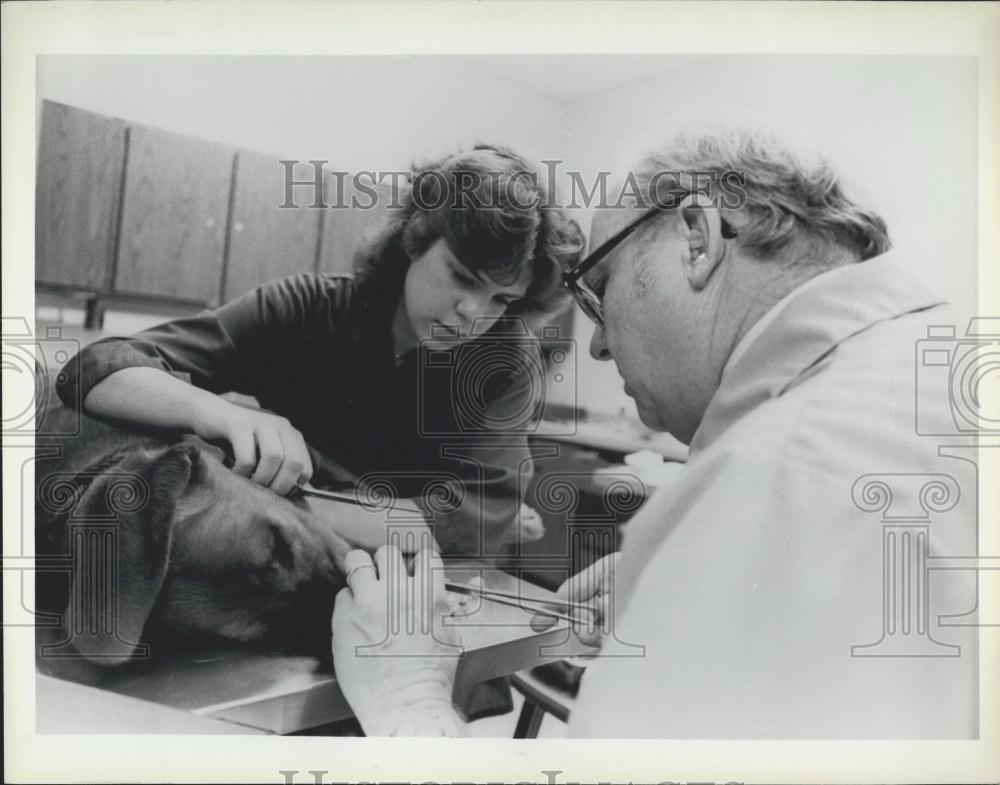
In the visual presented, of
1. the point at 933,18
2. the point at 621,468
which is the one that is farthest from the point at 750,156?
the point at 621,468

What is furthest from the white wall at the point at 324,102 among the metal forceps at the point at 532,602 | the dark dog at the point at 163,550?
the metal forceps at the point at 532,602

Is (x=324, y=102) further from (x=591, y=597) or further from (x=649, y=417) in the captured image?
(x=591, y=597)

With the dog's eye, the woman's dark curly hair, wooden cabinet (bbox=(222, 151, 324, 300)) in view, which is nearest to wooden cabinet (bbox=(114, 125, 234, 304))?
wooden cabinet (bbox=(222, 151, 324, 300))

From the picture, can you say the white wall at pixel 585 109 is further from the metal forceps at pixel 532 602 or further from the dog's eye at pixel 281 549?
the dog's eye at pixel 281 549

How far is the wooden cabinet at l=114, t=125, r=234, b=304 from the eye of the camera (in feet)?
5.61

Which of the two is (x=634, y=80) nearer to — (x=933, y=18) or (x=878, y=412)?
(x=933, y=18)

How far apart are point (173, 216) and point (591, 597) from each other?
1121mm

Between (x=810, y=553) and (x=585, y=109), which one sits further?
(x=585, y=109)

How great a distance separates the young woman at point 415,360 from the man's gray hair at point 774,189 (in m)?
Answer: 0.27

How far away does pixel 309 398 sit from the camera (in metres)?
1.71

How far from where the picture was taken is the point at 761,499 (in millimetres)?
1580

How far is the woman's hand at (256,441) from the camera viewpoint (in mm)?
1668

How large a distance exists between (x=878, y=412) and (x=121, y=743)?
64.3 inches

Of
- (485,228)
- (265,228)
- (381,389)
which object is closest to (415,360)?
(381,389)
